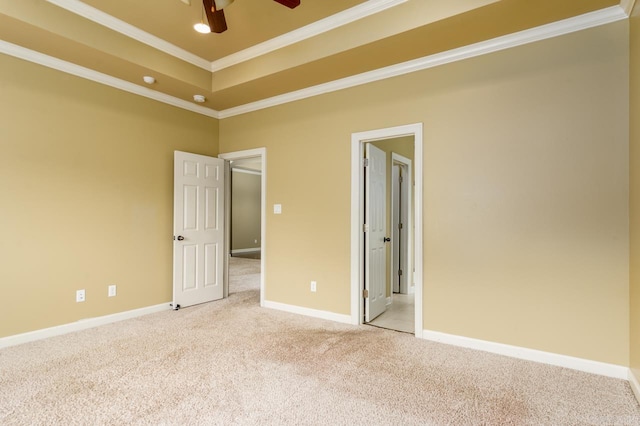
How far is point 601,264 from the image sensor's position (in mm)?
2473

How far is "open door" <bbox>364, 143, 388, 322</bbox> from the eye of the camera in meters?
3.74

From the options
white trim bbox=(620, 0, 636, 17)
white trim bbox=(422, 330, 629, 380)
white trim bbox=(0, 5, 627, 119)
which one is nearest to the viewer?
white trim bbox=(620, 0, 636, 17)

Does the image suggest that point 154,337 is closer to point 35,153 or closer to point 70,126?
point 35,153

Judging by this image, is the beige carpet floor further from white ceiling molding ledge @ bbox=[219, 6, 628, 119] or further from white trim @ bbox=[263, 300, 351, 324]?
white ceiling molding ledge @ bbox=[219, 6, 628, 119]

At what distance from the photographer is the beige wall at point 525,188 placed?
96.9 inches

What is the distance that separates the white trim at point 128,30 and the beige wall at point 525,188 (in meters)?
1.77

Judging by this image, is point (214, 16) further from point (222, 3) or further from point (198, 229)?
point (198, 229)

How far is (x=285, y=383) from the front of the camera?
7.66 ft

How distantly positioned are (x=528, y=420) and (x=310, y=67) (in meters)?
3.30

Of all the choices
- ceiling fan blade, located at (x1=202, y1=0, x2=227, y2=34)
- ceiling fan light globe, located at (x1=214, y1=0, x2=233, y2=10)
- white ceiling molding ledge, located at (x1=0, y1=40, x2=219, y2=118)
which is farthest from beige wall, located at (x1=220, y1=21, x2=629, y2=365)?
white ceiling molding ledge, located at (x1=0, y1=40, x2=219, y2=118)

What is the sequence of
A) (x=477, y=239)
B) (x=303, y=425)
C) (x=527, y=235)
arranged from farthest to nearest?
(x=477, y=239) < (x=527, y=235) < (x=303, y=425)

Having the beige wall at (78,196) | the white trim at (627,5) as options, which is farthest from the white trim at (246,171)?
the white trim at (627,5)

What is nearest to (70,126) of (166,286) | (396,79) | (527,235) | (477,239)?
(166,286)

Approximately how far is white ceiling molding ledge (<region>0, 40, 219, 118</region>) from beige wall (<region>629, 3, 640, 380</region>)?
14.5 ft
